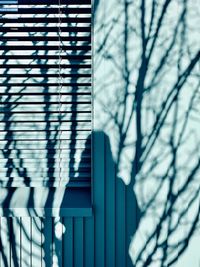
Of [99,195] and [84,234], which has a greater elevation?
[99,195]

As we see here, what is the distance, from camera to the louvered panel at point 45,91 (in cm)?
216

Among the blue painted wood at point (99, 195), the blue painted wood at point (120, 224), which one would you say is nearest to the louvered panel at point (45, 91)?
the blue painted wood at point (99, 195)

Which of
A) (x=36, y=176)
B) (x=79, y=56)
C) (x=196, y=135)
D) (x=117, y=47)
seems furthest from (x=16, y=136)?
(x=196, y=135)

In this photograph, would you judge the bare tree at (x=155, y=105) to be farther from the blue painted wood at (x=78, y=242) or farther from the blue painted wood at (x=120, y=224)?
the blue painted wood at (x=78, y=242)

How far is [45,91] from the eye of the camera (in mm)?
2195

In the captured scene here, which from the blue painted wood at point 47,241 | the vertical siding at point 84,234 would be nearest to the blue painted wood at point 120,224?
the vertical siding at point 84,234

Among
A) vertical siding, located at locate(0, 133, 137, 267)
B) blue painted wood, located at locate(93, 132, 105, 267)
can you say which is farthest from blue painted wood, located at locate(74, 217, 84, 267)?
blue painted wood, located at locate(93, 132, 105, 267)

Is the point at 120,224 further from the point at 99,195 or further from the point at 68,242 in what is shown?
the point at 68,242

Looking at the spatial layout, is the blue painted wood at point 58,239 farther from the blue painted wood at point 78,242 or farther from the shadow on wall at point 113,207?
the shadow on wall at point 113,207

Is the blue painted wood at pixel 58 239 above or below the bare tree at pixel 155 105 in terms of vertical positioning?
below

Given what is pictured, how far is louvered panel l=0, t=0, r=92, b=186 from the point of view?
216 cm

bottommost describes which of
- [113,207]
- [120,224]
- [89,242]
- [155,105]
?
[89,242]

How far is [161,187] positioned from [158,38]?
0.98 meters

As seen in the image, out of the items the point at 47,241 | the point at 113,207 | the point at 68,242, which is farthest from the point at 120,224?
the point at 47,241
